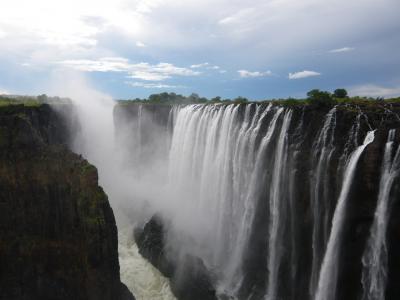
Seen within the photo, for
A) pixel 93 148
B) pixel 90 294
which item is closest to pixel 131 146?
pixel 93 148

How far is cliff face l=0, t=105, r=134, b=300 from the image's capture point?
17.6 m

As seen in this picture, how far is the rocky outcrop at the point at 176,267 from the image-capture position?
19.8 meters

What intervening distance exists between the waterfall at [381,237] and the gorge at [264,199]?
34 mm

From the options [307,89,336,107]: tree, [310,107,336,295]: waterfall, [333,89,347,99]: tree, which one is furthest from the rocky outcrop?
[333,89,347,99]: tree

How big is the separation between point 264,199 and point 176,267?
7.38 meters

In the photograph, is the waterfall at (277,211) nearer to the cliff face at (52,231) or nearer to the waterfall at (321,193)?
the waterfall at (321,193)

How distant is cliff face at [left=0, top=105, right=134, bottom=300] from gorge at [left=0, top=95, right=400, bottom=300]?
37.0 inches

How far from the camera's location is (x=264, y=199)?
2003cm

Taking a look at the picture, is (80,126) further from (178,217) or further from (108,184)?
(178,217)

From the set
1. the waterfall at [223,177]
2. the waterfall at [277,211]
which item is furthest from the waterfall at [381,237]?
the waterfall at [223,177]

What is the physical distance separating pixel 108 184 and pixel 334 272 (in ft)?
89.3

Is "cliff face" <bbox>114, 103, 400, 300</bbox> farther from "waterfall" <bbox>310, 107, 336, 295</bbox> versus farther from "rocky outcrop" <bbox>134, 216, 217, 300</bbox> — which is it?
"rocky outcrop" <bbox>134, 216, 217, 300</bbox>

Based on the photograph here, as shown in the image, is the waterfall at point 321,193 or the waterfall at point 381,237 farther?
the waterfall at point 321,193

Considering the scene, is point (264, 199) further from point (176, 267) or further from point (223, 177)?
point (176, 267)
